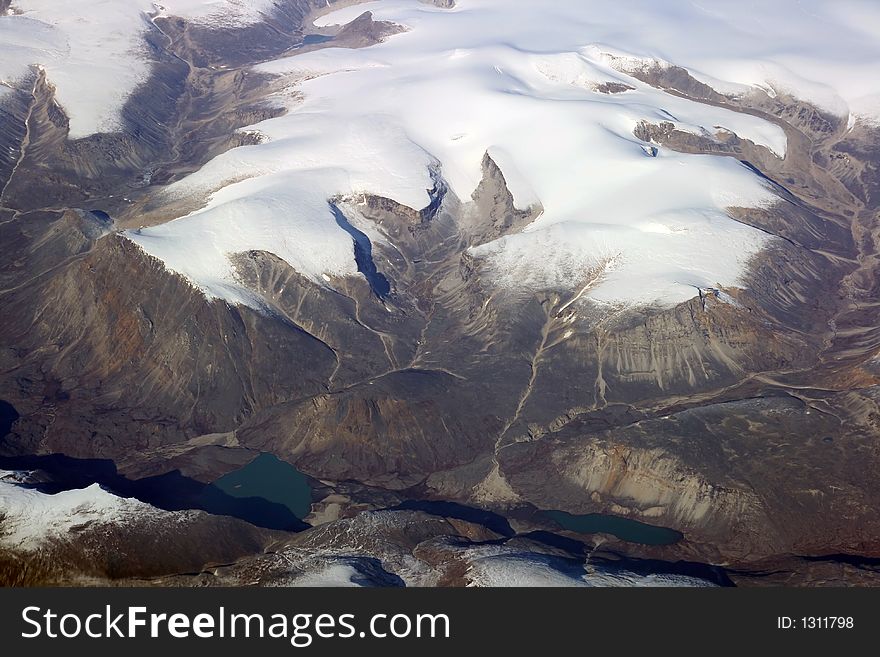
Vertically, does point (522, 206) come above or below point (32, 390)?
above

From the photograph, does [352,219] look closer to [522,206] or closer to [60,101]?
[522,206]

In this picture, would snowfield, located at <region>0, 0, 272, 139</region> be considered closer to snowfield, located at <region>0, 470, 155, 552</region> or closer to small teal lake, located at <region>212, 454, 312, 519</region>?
small teal lake, located at <region>212, 454, 312, 519</region>

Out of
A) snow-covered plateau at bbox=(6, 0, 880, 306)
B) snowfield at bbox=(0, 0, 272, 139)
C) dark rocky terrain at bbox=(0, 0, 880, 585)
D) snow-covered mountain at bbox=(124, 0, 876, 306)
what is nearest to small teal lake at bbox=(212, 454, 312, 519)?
dark rocky terrain at bbox=(0, 0, 880, 585)

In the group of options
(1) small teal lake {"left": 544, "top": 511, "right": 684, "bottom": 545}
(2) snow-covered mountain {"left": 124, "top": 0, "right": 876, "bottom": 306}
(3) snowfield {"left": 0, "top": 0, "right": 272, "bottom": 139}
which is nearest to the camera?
(1) small teal lake {"left": 544, "top": 511, "right": 684, "bottom": 545}

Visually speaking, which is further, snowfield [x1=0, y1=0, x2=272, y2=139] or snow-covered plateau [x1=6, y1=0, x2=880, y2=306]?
snowfield [x1=0, y1=0, x2=272, y2=139]

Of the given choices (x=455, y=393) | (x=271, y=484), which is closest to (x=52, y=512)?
(x=271, y=484)

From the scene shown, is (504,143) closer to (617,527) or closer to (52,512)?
(617,527)

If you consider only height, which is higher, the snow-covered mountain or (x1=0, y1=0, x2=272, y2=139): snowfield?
the snow-covered mountain

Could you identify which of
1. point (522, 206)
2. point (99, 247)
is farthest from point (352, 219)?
point (99, 247)
